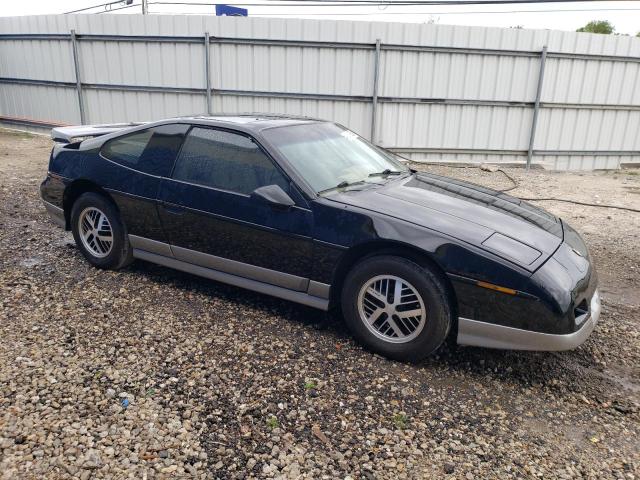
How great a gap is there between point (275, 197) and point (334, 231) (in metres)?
0.48

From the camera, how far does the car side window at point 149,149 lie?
13.4ft

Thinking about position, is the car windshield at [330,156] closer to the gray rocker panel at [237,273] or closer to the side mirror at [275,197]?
the side mirror at [275,197]

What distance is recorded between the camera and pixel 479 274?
116 inches

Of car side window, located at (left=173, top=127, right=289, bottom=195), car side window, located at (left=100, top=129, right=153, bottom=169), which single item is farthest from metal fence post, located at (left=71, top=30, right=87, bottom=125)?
car side window, located at (left=173, top=127, right=289, bottom=195)

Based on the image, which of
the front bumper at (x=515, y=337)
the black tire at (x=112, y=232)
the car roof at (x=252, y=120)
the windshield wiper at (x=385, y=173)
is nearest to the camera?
the front bumper at (x=515, y=337)

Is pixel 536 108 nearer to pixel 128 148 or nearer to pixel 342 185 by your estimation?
pixel 342 185

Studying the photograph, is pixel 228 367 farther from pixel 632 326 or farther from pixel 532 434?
pixel 632 326

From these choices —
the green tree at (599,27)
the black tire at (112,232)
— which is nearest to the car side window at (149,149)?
the black tire at (112,232)

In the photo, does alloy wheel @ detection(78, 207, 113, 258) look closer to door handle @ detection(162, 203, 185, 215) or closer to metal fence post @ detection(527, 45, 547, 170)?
door handle @ detection(162, 203, 185, 215)

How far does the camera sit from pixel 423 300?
3107 mm

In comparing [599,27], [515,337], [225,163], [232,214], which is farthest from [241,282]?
[599,27]

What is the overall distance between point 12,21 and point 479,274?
1458 cm

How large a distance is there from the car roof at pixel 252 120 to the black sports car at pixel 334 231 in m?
0.02

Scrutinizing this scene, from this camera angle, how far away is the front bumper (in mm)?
2912
